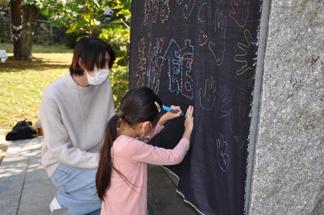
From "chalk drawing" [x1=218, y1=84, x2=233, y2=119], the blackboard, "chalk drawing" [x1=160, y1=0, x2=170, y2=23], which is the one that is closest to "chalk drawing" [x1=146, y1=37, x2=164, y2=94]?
the blackboard

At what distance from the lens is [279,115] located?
197cm

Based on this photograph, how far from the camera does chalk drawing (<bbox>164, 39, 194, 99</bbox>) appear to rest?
2828 millimetres

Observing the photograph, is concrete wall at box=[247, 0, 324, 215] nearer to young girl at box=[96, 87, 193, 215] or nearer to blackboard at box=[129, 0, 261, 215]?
blackboard at box=[129, 0, 261, 215]

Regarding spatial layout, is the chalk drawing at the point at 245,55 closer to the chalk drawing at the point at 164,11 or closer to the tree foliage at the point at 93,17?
the chalk drawing at the point at 164,11

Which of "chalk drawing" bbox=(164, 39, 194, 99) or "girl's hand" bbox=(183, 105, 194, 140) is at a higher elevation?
"chalk drawing" bbox=(164, 39, 194, 99)

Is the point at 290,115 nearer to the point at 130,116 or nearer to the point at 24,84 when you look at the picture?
the point at 130,116

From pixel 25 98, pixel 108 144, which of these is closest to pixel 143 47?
pixel 108 144

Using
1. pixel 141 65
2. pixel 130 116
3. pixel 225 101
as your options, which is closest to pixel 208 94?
pixel 225 101

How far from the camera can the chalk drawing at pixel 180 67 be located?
2.83m

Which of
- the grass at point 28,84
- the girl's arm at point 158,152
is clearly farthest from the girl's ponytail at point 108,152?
the grass at point 28,84

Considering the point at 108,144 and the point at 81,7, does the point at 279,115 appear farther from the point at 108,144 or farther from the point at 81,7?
the point at 81,7

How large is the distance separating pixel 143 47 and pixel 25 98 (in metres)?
6.23

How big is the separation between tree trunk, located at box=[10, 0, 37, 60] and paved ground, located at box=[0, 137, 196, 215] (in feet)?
39.0

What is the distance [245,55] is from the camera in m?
2.07
